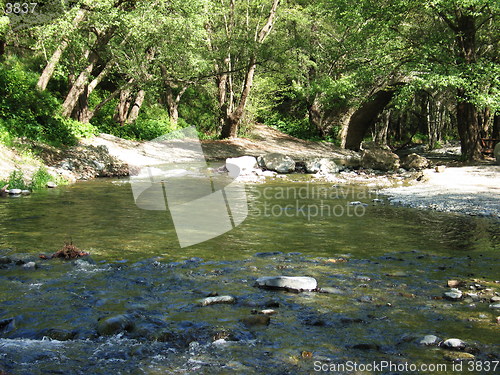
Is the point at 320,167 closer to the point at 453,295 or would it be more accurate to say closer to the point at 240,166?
the point at 240,166

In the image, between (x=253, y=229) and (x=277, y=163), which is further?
(x=277, y=163)

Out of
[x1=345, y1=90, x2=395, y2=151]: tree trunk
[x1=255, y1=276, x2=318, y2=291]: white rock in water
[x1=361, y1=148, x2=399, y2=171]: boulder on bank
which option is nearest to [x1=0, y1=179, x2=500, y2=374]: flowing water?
[x1=255, y1=276, x2=318, y2=291]: white rock in water

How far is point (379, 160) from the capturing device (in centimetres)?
2309

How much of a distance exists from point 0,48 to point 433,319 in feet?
73.0

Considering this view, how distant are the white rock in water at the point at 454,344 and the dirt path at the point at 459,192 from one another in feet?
25.5

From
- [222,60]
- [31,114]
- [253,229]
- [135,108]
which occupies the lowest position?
[253,229]

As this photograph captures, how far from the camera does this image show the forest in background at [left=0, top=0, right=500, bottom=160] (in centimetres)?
1795

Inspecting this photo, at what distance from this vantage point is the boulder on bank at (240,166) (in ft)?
68.5

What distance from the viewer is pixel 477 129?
2141cm

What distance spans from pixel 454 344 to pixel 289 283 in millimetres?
2051

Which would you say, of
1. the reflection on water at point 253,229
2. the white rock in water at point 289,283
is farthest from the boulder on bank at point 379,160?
the white rock in water at point 289,283

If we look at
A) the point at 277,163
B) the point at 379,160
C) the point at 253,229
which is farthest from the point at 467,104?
the point at 253,229

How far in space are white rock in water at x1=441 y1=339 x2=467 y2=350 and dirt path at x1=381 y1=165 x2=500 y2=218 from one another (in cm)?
776

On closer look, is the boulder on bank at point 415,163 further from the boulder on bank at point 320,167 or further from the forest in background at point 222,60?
the boulder on bank at point 320,167
